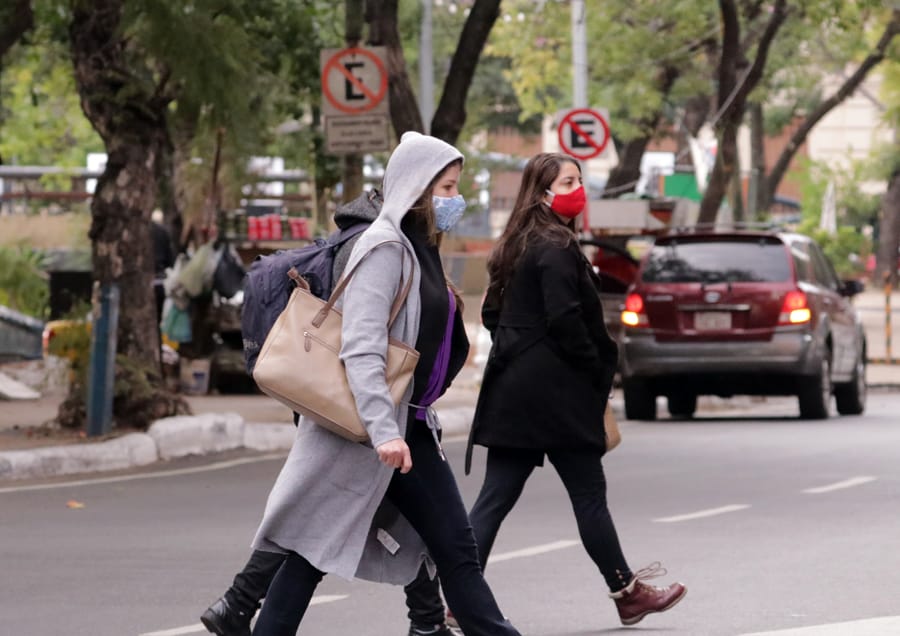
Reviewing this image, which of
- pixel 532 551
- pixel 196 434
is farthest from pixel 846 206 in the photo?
pixel 532 551

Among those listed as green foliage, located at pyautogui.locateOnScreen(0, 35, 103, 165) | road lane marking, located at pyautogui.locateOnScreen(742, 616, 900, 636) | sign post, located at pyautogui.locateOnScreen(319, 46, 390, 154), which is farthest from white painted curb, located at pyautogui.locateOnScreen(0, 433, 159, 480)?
green foliage, located at pyautogui.locateOnScreen(0, 35, 103, 165)

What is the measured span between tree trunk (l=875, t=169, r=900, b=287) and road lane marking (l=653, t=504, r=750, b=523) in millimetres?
52646

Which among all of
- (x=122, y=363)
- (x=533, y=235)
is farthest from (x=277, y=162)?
(x=533, y=235)

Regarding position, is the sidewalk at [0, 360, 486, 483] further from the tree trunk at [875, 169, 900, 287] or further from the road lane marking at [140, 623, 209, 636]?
the tree trunk at [875, 169, 900, 287]

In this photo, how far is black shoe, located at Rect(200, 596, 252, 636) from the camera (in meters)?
6.82

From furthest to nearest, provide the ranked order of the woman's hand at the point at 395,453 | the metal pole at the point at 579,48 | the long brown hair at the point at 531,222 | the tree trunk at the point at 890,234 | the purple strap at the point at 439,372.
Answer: the tree trunk at the point at 890,234 → the metal pole at the point at 579,48 → the long brown hair at the point at 531,222 → the purple strap at the point at 439,372 → the woman's hand at the point at 395,453

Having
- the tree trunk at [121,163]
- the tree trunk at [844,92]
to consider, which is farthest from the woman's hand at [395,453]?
the tree trunk at [844,92]

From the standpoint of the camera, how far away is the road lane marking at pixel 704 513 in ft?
36.8

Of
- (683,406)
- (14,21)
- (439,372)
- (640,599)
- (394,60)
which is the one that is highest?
(14,21)

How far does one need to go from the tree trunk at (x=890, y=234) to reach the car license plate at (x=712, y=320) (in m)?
46.1

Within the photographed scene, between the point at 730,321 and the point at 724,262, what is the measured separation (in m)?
0.52

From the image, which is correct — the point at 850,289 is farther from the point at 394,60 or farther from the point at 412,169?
the point at 412,169

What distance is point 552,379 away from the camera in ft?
25.7

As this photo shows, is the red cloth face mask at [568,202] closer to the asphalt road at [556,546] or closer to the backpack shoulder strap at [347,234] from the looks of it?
the asphalt road at [556,546]
